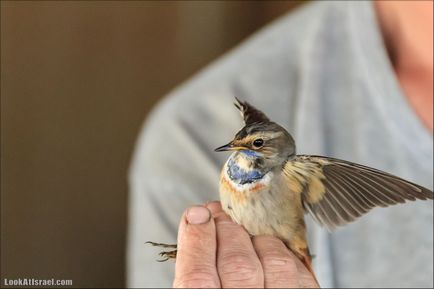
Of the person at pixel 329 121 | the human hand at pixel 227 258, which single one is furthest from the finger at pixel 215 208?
the person at pixel 329 121

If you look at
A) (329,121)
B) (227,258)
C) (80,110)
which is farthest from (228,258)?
(329,121)

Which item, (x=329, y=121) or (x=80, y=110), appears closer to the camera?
(x=80, y=110)

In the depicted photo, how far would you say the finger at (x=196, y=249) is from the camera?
0.77 feet

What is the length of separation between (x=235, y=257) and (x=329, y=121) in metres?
0.46

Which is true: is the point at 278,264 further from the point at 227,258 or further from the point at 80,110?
the point at 80,110

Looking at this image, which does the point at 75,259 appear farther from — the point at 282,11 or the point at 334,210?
the point at 282,11

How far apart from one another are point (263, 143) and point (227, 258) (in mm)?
62

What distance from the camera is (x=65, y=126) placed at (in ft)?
1.60

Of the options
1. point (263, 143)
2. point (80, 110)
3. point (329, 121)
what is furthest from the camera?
point (329, 121)

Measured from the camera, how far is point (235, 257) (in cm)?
24

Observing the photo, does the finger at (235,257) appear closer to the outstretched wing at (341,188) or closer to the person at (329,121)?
the outstretched wing at (341,188)

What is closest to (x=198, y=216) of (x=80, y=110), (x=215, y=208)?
(x=215, y=208)

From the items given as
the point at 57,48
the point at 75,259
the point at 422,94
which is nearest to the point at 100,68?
the point at 57,48

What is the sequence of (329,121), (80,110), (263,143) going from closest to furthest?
(263,143) → (80,110) → (329,121)
